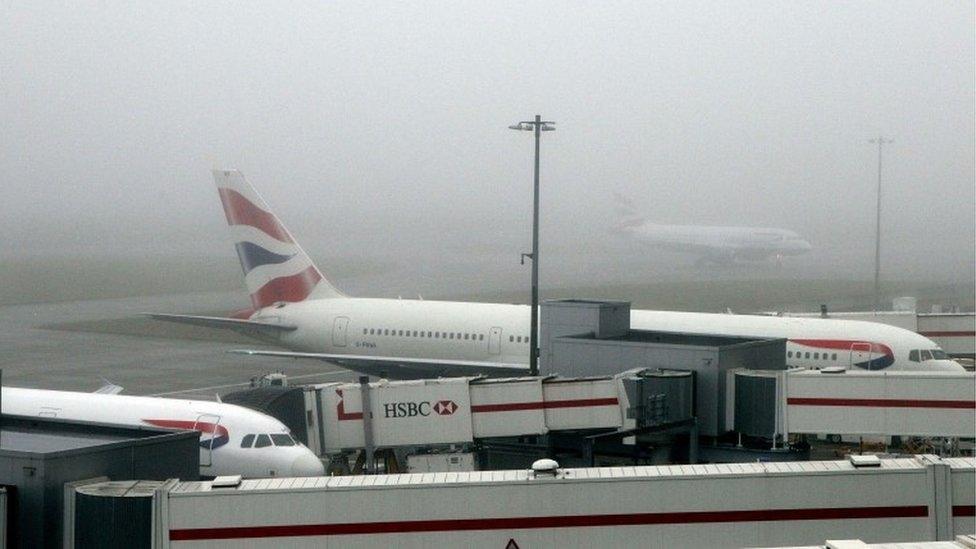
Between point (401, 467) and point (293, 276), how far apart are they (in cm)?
2121

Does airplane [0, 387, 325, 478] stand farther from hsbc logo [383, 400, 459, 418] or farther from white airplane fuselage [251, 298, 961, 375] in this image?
white airplane fuselage [251, 298, 961, 375]

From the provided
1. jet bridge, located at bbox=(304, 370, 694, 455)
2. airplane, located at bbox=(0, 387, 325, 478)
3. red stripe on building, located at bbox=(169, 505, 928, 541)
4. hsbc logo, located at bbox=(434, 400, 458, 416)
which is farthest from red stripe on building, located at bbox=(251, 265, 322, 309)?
red stripe on building, located at bbox=(169, 505, 928, 541)

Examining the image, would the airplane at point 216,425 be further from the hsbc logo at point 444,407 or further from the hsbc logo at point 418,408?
the hsbc logo at point 444,407

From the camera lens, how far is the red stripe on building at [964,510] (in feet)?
53.0

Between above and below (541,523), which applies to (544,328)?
above

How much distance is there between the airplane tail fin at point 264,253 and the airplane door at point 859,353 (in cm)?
1897

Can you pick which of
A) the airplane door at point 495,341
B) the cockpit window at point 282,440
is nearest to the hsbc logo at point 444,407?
the cockpit window at point 282,440

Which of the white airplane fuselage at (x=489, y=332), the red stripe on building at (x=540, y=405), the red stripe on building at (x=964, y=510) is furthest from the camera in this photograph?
the white airplane fuselage at (x=489, y=332)

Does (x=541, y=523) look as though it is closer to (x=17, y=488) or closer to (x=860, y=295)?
(x=17, y=488)

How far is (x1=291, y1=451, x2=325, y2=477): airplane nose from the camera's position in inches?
949

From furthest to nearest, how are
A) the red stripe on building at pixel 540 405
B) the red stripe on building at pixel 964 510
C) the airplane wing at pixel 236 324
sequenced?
the airplane wing at pixel 236 324 → the red stripe on building at pixel 540 405 → the red stripe on building at pixel 964 510

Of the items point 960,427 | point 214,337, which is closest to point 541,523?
point 960,427

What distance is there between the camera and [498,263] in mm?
82375

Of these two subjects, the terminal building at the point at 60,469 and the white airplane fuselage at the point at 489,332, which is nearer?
the terminal building at the point at 60,469
